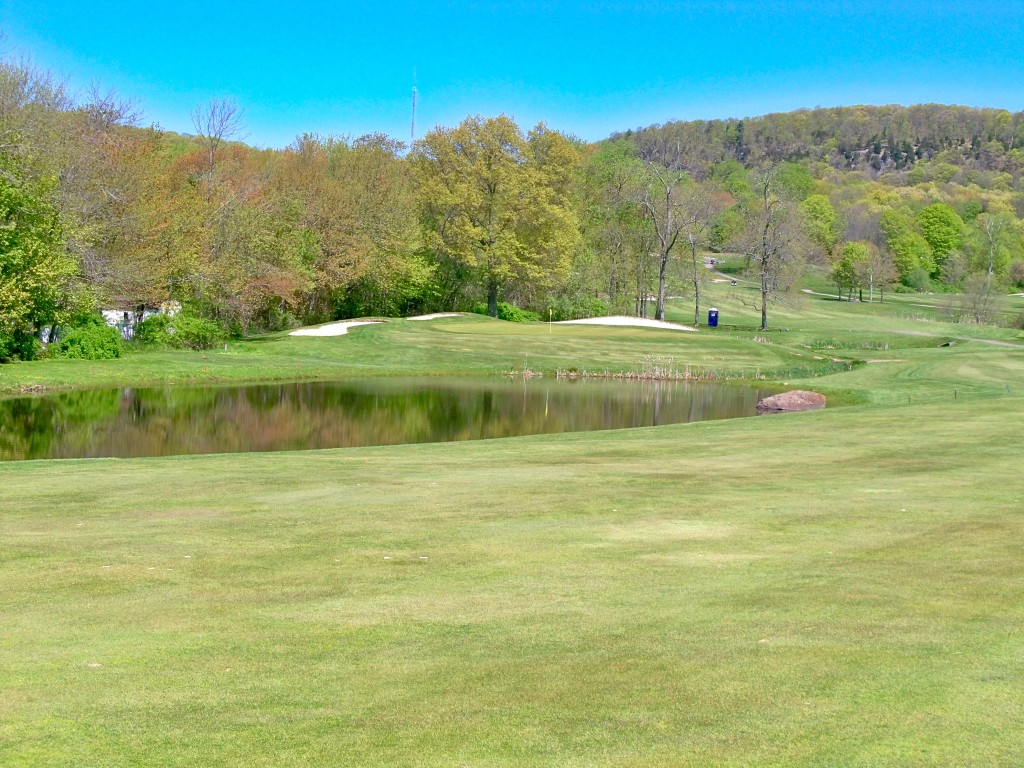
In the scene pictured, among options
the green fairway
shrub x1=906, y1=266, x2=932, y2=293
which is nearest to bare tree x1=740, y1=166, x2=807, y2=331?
the green fairway

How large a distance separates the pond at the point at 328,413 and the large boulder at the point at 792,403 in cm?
95

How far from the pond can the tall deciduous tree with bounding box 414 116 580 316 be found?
34.2 meters

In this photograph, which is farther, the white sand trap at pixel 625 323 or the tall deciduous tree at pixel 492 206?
the tall deciduous tree at pixel 492 206

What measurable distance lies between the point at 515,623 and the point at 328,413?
2933 cm

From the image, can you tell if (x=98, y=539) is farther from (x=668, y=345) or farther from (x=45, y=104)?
(x=668, y=345)

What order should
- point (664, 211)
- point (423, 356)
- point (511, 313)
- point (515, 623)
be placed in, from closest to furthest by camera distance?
1. point (515, 623)
2. point (423, 356)
3. point (511, 313)
4. point (664, 211)

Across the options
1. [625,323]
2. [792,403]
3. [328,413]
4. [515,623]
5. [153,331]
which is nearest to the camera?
[515,623]

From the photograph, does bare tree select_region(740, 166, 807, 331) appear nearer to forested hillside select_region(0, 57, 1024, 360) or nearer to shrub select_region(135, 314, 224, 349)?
forested hillside select_region(0, 57, 1024, 360)

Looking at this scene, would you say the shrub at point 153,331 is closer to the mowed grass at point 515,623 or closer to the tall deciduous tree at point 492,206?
the tall deciduous tree at point 492,206

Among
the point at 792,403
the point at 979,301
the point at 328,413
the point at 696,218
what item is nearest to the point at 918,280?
the point at 979,301

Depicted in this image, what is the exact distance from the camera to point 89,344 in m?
50.2

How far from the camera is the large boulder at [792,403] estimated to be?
39469 millimetres

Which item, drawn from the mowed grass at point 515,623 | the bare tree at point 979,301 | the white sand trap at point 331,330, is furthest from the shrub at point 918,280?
the mowed grass at point 515,623

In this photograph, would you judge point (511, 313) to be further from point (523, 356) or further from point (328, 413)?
point (328, 413)
